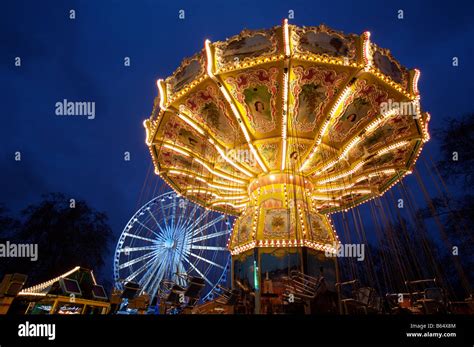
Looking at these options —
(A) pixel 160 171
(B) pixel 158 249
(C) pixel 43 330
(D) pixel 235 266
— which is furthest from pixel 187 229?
(C) pixel 43 330

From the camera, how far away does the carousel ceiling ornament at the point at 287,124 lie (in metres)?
9.39

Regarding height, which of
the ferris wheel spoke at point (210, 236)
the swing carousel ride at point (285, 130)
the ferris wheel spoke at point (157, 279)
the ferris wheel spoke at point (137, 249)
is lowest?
the ferris wheel spoke at point (157, 279)

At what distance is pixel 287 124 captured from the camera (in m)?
11.3

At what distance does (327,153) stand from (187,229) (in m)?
11.3

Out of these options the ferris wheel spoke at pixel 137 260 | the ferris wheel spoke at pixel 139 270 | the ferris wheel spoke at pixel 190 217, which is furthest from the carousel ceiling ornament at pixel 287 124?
the ferris wheel spoke at pixel 139 270

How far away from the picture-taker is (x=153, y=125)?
1219cm

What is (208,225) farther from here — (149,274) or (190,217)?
(149,274)

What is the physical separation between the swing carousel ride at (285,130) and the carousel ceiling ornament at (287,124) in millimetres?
35

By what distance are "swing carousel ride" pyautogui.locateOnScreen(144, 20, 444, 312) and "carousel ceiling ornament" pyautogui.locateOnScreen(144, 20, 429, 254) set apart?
1.4 inches

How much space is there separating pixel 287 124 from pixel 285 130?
0.67ft

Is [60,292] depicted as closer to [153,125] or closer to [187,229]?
[153,125]

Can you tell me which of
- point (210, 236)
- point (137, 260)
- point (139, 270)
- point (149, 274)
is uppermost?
point (210, 236)

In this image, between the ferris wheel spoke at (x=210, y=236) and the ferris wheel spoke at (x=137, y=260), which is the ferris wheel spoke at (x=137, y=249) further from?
the ferris wheel spoke at (x=210, y=236)

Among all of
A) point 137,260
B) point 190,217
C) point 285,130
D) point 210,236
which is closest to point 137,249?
point 137,260
